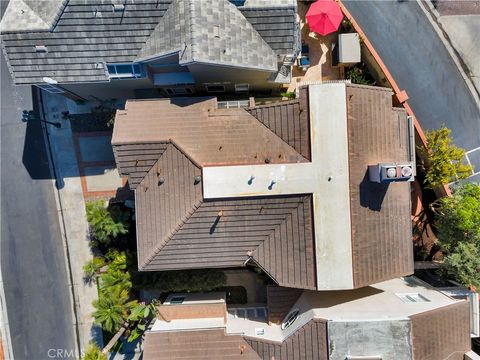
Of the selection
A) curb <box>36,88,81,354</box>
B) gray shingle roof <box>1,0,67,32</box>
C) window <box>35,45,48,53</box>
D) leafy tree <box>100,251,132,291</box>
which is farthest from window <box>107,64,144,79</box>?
leafy tree <box>100,251,132,291</box>

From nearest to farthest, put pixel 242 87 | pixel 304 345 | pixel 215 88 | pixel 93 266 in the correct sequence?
pixel 304 345, pixel 215 88, pixel 242 87, pixel 93 266

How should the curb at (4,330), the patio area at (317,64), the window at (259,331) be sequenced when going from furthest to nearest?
1. the curb at (4,330)
2. the patio area at (317,64)
3. the window at (259,331)

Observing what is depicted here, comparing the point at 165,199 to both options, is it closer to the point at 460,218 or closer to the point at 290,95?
the point at 290,95

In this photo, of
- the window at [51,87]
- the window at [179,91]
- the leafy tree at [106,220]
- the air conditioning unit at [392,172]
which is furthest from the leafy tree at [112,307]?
the air conditioning unit at [392,172]

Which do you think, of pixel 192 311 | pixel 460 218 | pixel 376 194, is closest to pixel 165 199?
pixel 192 311

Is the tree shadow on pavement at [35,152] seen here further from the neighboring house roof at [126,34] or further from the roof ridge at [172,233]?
the roof ridge at [172,233]

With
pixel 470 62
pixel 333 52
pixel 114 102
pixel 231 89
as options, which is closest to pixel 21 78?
pixel 114 102
